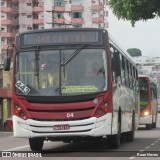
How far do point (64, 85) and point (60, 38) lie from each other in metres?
1.40

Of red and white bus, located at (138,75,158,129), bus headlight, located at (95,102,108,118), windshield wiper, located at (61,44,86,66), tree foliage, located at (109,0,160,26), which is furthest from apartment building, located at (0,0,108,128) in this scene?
bus headlight, located at (95,102,108,118)

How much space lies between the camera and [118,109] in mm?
18750

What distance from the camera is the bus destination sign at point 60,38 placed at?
17.2m

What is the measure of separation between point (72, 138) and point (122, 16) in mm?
7155

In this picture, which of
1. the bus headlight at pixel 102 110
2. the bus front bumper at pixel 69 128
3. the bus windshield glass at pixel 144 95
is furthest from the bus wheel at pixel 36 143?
the bus windshield glass at pixel 144 95

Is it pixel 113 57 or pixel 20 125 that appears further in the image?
pixel 113 57

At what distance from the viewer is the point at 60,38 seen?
17.3 meters

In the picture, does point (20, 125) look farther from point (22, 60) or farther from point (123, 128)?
point (123, 128)

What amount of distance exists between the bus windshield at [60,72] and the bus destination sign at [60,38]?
9.6 inches

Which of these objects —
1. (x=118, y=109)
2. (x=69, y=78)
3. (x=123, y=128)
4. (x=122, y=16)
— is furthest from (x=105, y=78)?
(x=122, y=16)

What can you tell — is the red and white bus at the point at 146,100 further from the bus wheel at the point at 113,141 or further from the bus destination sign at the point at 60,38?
the bus destination sign at the point at 60,38

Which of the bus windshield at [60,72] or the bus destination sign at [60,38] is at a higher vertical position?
the bus destination sign at [60,38]

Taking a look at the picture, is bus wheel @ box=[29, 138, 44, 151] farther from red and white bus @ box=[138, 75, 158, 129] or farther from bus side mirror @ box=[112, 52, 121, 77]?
red and white bus @ box=[138, 75, 158, 129]

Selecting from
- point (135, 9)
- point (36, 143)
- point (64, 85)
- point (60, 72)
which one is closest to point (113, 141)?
point (36, 143)
